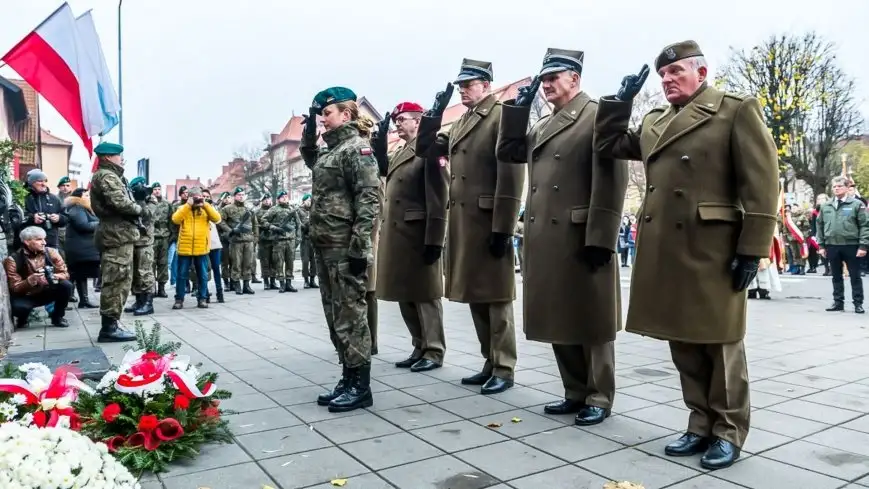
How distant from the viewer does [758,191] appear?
3428mm

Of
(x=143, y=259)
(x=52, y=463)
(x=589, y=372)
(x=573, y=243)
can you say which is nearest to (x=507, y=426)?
(x=589, y=372)

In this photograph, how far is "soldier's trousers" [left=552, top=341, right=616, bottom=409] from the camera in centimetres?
445

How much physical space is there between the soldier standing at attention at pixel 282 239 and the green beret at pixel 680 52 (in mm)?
11402

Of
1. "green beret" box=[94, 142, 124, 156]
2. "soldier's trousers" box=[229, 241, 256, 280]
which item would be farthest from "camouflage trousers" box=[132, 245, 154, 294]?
"soldier's trousers" box=[229, 241, 256, 280]

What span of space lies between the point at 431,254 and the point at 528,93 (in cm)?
185

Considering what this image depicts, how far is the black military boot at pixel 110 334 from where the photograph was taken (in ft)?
25.2

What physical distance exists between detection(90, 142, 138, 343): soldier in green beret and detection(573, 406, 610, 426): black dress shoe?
526 cm

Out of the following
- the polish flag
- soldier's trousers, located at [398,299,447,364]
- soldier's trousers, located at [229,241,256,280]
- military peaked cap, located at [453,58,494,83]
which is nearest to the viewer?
military peaked cap, located at [453,58,494,83]

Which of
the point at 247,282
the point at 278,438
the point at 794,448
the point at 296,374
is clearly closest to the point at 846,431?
the point at 794,448

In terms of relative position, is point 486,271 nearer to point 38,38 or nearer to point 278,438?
point 278,438

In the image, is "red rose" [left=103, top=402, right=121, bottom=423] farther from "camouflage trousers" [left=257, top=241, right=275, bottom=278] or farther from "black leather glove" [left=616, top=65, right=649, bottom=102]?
"camouflage trousers" [left=257, top=241, right=275, bottom=278]

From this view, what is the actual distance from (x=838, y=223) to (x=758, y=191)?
8.49 metres

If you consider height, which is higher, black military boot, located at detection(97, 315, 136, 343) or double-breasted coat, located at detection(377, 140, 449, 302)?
double-breasted coat, located at detection(377, 140, 449, 302)

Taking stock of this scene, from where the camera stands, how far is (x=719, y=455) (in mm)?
3508
